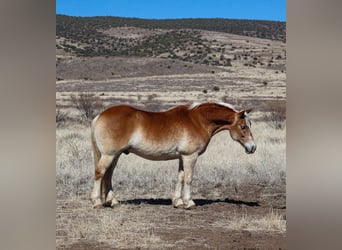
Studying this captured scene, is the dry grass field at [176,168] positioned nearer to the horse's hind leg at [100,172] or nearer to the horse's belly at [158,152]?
the horse's hind leg at [100,172]

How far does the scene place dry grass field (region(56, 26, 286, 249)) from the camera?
436 centimetres

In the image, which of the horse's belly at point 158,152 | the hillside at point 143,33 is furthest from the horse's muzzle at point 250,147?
the hillside at point 143,33

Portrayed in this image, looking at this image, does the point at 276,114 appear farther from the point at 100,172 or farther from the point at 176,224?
the point at 100,172

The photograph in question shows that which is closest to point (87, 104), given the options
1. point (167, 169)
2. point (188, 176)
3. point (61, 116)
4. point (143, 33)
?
point (61, 116)

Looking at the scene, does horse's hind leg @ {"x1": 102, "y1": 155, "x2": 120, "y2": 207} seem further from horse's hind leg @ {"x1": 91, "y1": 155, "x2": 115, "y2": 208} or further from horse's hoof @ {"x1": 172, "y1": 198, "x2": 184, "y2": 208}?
horse's hoof @ {"x1": 172, "y1": 198, "x2": 184, "y2": 208}

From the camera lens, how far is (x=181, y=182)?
4391 millimetres

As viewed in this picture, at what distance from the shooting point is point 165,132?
427 cm

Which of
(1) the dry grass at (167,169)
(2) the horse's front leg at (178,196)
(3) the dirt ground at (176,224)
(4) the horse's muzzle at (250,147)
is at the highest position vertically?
(4) the horse's muzzle at (250,147)

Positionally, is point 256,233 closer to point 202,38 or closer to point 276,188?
point 276,188

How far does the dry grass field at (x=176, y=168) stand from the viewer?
4.36 meters

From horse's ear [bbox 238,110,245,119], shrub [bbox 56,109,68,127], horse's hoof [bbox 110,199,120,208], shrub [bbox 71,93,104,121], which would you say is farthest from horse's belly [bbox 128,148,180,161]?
shrub [bbox 71,93,104,121]
